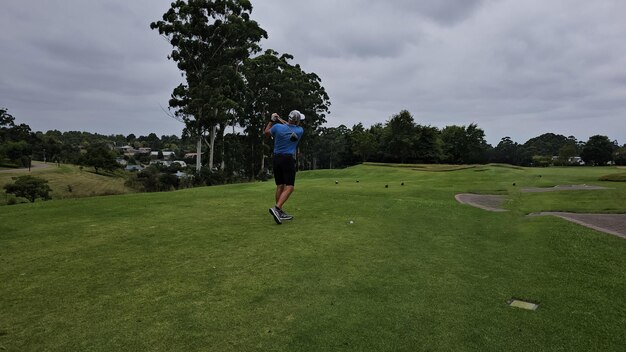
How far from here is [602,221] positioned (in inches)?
373

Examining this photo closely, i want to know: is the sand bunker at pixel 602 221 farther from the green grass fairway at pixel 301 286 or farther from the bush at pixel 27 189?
the bush at pixel 27 189

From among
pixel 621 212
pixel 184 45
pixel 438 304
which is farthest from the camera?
pixel 184 45

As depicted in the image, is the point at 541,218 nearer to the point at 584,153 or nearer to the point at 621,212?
the point at 621,212

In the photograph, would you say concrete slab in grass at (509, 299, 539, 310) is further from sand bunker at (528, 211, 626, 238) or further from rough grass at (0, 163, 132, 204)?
rough grass at (0, 163, 132, 204)

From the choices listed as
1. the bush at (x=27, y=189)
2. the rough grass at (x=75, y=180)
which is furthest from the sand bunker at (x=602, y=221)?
the rough grass at (x=75, y=180)

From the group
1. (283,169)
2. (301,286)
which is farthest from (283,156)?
(301,286)

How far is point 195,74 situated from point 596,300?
138ft

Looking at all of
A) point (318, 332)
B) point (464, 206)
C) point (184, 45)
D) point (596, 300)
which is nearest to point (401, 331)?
point (318, 332)

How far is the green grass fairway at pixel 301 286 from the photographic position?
3.32m

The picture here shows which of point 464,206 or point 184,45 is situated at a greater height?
point 184,45

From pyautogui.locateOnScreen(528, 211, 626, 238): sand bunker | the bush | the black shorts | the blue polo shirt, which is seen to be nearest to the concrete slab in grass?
pyautogui.locateOnScreen(528, 211, 626, 238): sand bunker

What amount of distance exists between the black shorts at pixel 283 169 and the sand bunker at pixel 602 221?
645 cm

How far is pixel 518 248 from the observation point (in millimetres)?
6965

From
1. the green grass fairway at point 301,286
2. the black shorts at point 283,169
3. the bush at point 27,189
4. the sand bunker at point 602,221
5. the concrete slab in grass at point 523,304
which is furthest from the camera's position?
the bush at point 27,189
